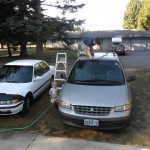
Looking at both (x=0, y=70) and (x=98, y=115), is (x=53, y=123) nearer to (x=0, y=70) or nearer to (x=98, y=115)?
(x=98, y=115)

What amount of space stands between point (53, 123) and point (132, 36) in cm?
4644

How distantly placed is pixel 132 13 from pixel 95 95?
76.5 m

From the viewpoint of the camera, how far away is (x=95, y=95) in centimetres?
640

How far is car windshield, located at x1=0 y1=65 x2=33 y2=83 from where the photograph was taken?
8422 millimetres

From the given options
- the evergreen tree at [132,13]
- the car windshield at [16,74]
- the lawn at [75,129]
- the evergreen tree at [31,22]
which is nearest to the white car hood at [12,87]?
the car windshield at [16,74]

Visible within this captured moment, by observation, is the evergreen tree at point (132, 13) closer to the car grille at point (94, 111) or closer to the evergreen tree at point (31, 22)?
the evergreen tree at point (31, 22)

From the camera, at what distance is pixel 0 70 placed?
29.7ft

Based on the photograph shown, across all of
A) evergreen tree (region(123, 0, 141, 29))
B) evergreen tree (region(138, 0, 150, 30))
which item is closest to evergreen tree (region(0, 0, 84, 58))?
evergreen tree (region(138, 0, 150, 30))

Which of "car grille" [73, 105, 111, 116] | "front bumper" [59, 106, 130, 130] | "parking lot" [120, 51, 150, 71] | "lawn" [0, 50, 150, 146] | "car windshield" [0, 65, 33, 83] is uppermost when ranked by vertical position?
"car windshield" [0, 65, 33, 83]

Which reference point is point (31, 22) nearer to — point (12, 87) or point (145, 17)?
point (12, 87)

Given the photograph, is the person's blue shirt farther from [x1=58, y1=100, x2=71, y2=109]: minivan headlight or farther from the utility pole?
the utility pole

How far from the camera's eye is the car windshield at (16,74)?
27.6 feet

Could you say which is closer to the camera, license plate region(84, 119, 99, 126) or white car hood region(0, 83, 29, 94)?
license plate region(84, 119, 99, 126)

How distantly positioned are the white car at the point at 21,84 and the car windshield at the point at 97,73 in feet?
4.81
